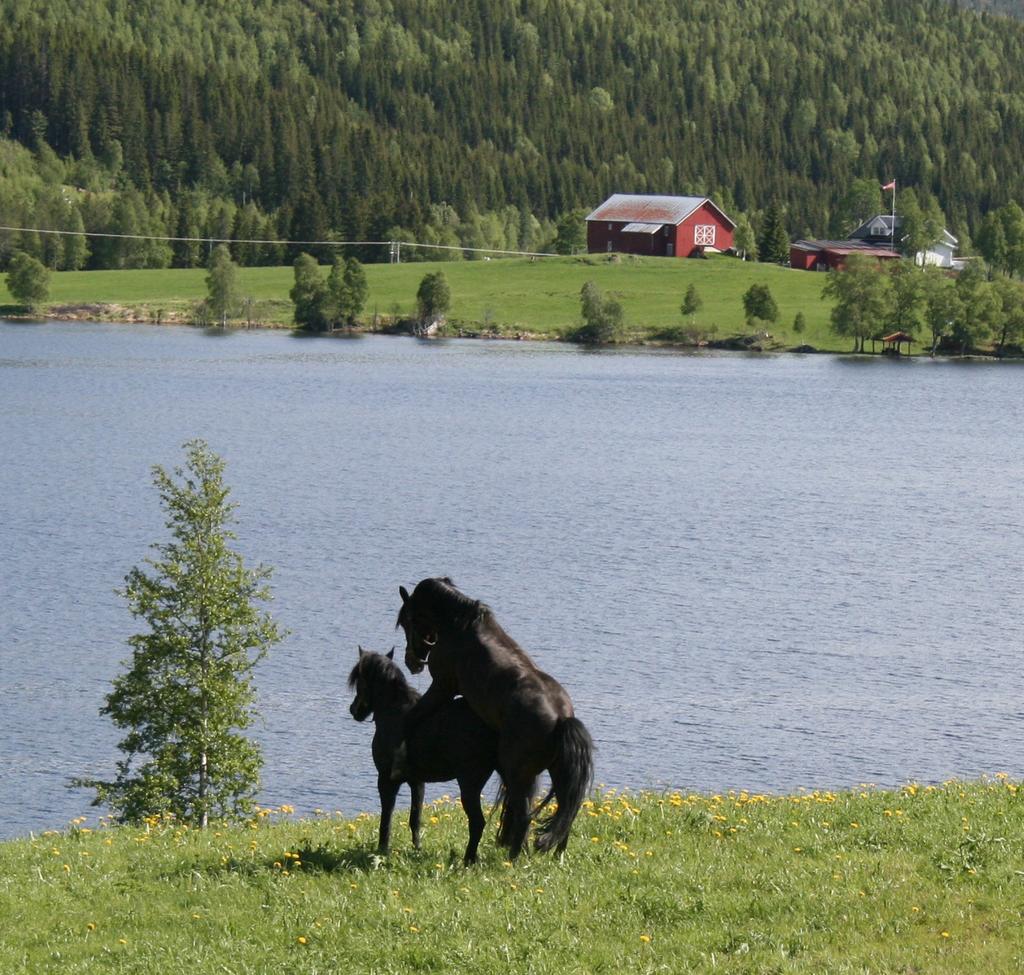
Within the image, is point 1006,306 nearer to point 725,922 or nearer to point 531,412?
point 531,412

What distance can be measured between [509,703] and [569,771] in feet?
2.54

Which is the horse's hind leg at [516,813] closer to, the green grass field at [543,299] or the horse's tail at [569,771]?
the horse's tail at [569,771]

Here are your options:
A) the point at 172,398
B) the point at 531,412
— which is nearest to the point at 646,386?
the point at 531,412

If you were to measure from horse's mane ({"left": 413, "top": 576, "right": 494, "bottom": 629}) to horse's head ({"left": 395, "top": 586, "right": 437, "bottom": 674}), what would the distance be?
128 millimetres

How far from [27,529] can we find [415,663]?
50870mm

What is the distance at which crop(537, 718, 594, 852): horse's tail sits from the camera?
13609 mm

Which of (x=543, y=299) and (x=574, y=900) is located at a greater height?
(x=543, y=299)

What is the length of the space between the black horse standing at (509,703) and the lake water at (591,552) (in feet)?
61.7

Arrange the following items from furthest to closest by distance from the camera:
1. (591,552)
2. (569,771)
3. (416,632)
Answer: (591,552) → (416,632) → (569,771)

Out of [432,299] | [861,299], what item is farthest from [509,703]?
[432,299]

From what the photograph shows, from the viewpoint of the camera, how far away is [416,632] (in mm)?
14805

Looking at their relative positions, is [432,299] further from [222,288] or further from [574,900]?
[574,900]

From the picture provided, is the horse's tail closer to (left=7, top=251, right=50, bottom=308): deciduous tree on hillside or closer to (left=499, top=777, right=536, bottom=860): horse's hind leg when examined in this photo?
(left=499, top=777, right=536, bottom=860): horse's hind leg

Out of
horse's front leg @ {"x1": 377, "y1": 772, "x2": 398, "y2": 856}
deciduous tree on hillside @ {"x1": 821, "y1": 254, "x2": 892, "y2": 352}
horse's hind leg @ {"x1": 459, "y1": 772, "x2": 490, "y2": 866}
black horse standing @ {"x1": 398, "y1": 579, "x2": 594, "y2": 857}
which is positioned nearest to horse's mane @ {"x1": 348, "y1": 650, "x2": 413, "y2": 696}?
black horse standing @ {"x1": 398, "y1": 579, "x2": 594, "y2": 857}
